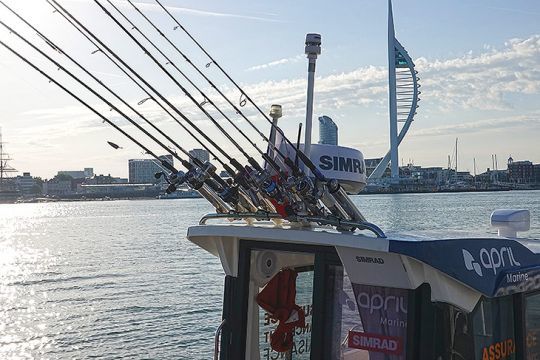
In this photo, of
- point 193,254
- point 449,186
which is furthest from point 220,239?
point 449,186

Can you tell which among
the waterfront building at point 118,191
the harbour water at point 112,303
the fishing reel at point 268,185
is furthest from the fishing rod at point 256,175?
the waterfront building at point 118,191

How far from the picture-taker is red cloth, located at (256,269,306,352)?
6738 millimetres

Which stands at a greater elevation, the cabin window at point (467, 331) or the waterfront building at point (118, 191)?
the waterfront building at point (118, 191)

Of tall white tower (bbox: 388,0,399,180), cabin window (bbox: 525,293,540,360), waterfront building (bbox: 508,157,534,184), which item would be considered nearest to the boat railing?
cabin window (bbox: 525,293,540,360)

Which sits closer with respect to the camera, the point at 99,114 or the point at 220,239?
the point at 99,114

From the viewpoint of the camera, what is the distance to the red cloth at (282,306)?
22.1 feet

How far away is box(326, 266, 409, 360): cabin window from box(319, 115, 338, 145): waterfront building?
2.98 meters

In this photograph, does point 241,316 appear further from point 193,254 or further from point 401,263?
point 193,254

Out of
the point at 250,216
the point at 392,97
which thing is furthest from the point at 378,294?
the point at 392,97

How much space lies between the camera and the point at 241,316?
21.7 ft

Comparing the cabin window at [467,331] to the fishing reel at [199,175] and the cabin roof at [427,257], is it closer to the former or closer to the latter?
the cabin roof at [427,257]

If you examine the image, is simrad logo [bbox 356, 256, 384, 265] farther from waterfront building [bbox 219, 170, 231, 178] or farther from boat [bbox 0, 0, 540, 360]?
waterfront building [bbox 219, 170, 231, 178]

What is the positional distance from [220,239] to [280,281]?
0.75 metres

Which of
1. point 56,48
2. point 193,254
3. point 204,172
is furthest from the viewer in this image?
point 193,254
